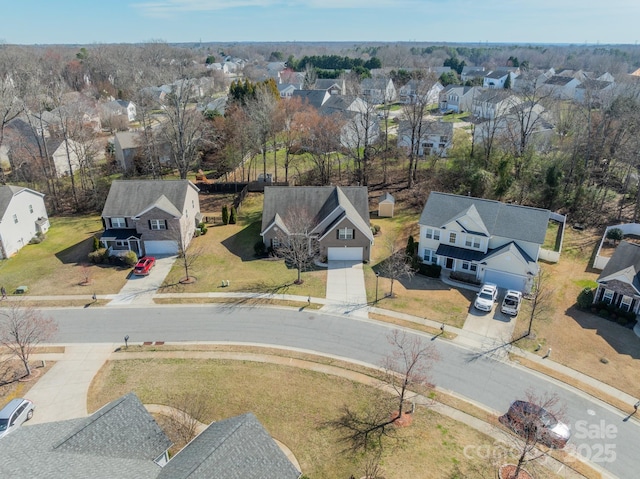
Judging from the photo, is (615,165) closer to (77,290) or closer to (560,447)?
(560,447)

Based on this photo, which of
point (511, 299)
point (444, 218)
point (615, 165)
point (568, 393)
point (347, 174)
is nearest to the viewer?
point (568, 393)

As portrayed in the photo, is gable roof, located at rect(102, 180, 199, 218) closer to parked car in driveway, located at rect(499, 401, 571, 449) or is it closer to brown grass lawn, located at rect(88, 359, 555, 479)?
brown grass lawn, located at rect(88, 359, 555, 479)

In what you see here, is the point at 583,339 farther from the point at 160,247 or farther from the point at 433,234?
the point at 160,247

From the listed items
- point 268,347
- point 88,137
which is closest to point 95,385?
point 268,347

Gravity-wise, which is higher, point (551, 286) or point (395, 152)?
point (395, 152)

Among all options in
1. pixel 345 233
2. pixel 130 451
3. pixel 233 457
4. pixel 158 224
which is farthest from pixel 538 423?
pixel 158 224

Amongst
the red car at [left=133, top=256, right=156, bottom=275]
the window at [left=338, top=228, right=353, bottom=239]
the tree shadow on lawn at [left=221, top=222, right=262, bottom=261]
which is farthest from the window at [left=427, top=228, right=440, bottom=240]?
the red car at [left=133, top=256, right=156, bottom=275]

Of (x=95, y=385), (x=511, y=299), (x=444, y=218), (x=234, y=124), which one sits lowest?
(x=95, y=385)
